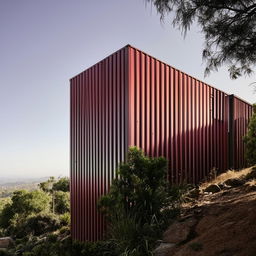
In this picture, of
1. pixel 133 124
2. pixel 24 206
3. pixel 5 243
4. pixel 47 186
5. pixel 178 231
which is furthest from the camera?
pixel 47 186

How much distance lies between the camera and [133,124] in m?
5.83

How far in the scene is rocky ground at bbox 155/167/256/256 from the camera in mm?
3027

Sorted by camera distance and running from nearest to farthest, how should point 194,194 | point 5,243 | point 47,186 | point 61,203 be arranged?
point 194,194, point 5,243, point 61,203, point 47,186

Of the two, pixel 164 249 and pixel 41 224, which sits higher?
pixel 164 249

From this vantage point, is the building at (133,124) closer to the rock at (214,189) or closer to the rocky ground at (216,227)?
the rock at (214,189)

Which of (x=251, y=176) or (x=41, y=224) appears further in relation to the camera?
(x=41, y=224)

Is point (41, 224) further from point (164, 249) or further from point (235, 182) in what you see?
point (164, 249)

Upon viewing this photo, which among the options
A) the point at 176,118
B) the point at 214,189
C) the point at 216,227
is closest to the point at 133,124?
the point at 176,118

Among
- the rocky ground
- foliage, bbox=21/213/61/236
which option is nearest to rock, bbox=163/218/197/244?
the rocky ground

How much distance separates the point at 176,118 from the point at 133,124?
5.64 feet

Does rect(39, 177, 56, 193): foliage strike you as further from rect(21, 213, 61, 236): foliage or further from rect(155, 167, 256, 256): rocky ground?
rect(155, 167, 256, 256): rocky ground

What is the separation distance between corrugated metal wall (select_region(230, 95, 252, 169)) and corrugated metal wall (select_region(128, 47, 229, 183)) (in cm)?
50

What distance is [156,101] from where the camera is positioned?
252 inches

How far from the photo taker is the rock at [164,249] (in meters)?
3.48
